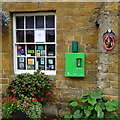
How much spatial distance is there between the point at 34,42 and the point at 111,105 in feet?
8.51

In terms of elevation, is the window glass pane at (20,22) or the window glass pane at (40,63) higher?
the window glass pane at (20,22)

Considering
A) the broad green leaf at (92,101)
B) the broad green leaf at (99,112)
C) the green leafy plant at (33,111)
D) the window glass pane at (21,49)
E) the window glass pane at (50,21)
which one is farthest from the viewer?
the window glass pane at (21,49)

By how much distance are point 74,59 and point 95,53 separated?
0.57 metres

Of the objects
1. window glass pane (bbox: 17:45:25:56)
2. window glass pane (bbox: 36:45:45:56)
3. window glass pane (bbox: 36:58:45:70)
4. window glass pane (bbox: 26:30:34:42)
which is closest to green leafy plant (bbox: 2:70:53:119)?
window glass pane (bbox: 36:58:45:70)

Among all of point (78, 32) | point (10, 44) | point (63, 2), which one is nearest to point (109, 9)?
point (78, 32)

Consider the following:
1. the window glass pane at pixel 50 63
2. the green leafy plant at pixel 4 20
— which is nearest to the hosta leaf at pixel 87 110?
the window glass pane at pixel 50 63

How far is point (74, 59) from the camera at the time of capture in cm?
392

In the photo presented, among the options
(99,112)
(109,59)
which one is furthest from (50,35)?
(99,112)

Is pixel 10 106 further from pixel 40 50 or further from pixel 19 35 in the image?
pixel 19 35

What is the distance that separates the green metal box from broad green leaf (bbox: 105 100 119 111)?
949 mm

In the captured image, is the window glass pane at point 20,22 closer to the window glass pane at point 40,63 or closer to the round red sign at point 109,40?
the window glass pane at point 40,63

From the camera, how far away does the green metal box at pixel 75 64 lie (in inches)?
153

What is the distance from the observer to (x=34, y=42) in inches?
170

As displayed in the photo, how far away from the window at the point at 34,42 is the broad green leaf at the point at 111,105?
166 cm
